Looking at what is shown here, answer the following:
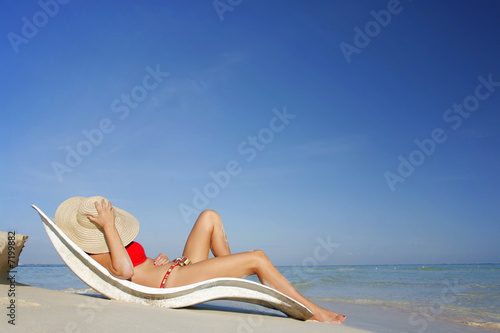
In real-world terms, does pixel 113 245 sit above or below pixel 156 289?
above

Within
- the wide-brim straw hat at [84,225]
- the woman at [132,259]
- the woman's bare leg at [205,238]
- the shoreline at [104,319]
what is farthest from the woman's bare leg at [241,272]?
the wide-brim straw hat at [84,225]

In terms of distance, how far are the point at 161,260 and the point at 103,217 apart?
76 centimetres

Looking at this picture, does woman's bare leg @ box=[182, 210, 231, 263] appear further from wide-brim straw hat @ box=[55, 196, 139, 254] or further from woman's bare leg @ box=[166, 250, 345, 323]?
wide-brim straw hat @ box=[55, 196, 139, 254]

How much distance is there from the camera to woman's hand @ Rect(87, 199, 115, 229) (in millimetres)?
3238

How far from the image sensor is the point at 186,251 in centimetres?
398

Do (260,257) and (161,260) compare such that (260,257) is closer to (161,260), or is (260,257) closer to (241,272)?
(241,272)

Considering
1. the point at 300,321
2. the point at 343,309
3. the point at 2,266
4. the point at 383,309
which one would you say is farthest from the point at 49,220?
the point at 383,309

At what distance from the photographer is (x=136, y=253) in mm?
3568

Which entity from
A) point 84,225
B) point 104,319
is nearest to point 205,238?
point 84,225

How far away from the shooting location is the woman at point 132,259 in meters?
3.25

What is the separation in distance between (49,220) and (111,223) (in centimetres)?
56

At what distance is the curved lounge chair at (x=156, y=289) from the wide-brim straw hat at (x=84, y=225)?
0.36 ft

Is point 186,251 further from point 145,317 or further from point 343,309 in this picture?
point 343,309

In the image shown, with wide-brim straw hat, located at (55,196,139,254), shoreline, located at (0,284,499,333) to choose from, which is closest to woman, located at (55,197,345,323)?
wide-brim straw hat, located at (55,196,139,254)
